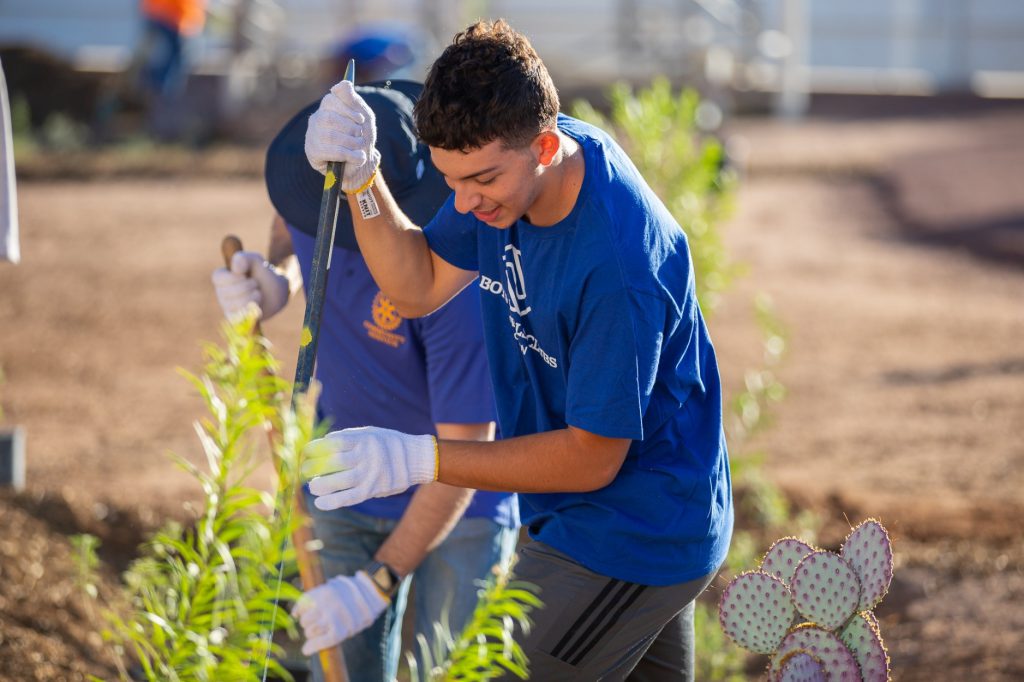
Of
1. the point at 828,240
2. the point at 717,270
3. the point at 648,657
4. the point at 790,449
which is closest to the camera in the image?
the point at 648,657

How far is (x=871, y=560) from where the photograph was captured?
2.71 m

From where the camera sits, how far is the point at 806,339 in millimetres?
9172

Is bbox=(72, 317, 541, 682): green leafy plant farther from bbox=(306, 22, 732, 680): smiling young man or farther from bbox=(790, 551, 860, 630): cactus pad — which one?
bbox=(790, 551, 860, 630): cactus pad

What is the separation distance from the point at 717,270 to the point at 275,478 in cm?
309

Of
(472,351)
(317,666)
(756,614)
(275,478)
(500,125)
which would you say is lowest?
A: (317,666)

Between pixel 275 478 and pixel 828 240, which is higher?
pixel 275 478

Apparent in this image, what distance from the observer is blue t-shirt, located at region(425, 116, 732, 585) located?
98.8 inches

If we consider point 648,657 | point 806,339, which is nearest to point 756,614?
point 648,657

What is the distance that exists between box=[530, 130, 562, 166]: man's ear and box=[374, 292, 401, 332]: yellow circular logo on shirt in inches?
33.8

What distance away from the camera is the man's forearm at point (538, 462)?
101 inches

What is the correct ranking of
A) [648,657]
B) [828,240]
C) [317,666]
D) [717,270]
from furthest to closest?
[828,240] → [717,270] → [317,666] → [648,657]

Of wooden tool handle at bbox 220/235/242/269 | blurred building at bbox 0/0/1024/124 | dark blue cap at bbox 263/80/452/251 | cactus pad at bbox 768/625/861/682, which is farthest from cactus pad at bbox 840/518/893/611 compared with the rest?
blurred building at bbox 0/0/1024/124

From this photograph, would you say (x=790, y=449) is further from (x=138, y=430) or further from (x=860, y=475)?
(x=138, y=430)

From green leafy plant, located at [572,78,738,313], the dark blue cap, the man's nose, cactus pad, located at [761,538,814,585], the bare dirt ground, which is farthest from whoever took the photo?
the bare dirt ground
